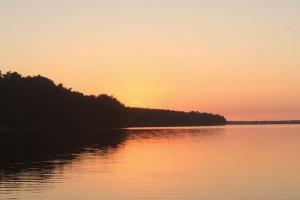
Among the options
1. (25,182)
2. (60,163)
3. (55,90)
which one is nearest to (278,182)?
(25,182)

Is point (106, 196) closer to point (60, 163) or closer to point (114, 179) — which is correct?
point (114, 179)

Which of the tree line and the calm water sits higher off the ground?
the tree line

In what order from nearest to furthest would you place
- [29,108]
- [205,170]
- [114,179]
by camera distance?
[114,179]
[205,170]
[29,108]

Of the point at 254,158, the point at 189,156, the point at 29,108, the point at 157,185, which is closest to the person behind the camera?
the point at 157,185

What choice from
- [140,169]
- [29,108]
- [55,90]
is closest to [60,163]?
[140,169]

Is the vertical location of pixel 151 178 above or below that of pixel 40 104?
below

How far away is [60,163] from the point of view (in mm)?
50906

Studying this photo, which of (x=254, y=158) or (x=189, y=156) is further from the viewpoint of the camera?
(x=189, y=156)

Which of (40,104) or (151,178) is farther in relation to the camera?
(40,104)

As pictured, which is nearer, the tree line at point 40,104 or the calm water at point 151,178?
the calm water at point 151,178

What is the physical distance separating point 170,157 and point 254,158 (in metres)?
9.47

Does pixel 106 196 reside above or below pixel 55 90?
below

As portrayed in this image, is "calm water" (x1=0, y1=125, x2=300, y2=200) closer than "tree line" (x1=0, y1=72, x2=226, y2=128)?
Yes

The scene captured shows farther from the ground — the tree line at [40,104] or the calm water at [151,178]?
the tree line at [40,104]
